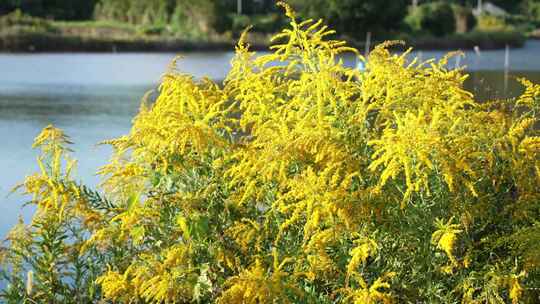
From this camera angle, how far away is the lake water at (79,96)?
30.6ft

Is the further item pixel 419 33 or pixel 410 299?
pixel 419 33

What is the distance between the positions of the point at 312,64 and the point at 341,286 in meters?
0.82

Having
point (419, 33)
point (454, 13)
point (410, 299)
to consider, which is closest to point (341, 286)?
point (410, 299)

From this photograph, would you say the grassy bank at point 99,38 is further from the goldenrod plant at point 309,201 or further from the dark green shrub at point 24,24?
the goldenrod plant at point 309,201

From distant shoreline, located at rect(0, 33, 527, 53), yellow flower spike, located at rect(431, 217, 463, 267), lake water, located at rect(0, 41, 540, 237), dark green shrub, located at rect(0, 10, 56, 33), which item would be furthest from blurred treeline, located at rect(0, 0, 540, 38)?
yellow flower spike, located at rect(431, 217, 463, 267)

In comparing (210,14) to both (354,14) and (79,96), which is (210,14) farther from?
(79,96)

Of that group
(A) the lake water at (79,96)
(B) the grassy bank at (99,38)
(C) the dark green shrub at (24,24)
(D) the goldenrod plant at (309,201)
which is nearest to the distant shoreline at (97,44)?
(B) the grassy bank at (99,38)

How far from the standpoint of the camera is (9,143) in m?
11.5

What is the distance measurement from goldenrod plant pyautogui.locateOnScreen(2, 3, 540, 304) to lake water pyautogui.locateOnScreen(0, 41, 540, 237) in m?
1.40

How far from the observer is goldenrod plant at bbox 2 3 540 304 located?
3.16 meters

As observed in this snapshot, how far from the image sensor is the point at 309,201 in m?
3.06

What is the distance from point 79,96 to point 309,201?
16767mm

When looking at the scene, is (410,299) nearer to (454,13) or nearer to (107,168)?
(107,168)

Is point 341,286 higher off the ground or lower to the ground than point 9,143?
higher
